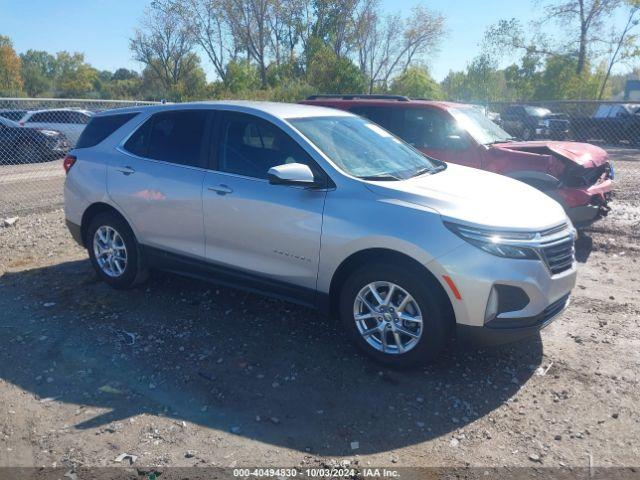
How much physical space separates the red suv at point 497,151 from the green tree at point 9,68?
52531 millimetres

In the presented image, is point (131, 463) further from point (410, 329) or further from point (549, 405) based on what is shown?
point (549, 405)

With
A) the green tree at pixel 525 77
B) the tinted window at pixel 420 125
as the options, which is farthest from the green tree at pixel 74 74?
the tinted window at pixel 420 125

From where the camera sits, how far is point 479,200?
402cm

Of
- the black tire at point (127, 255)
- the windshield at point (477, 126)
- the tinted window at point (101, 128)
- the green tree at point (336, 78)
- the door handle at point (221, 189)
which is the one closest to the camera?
the door handle at point (221, 189)

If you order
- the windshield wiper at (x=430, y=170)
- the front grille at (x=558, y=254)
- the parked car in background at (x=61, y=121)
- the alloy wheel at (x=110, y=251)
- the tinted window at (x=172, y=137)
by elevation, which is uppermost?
the tinted window at (x=172, y=137)

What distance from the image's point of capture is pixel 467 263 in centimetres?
363

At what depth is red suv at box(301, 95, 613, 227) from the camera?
693 cm

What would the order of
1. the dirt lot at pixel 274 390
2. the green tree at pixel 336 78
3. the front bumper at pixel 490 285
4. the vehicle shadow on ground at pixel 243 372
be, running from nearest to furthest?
the dirt lot at pixel 274 390
the vehicle shadow on ground at pixel 243 372
the front bumper at pixel 490 285
the green tree at pixel 336 78

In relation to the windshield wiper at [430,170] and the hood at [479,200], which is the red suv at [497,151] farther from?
the hood at [479,200]

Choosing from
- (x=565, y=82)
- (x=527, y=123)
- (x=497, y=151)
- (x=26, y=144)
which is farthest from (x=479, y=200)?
(x=565, y=82)

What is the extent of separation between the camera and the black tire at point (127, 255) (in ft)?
17.7

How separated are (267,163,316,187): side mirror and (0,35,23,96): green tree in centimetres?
5508

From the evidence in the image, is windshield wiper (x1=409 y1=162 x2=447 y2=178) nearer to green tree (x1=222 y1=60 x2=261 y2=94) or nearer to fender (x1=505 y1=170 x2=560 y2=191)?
fender (x1=505 y1=170 x2=560 y2=191)

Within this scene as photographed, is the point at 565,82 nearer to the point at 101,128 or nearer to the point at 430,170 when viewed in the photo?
the point at 430,170
